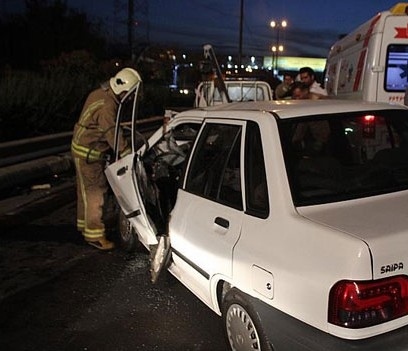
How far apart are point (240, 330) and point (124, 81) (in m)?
3.16

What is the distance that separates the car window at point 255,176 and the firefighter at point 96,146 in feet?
8.18

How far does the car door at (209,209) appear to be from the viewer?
3299 millimetres

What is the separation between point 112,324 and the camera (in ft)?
13.7

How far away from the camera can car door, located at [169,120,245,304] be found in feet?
10.8

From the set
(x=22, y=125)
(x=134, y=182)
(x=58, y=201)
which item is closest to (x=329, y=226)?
(x=134, y=182)

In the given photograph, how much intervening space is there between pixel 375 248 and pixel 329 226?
0.27 metres

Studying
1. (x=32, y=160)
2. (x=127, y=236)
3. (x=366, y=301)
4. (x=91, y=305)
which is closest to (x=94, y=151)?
(x=127, y=236)

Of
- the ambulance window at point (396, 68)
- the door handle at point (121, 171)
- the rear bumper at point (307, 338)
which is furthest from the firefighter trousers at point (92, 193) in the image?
the ambulance window at point (396, 68)

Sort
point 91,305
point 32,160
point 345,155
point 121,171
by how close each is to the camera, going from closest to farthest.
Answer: point 345,155, point 91,305, point 121,171, point 32,160

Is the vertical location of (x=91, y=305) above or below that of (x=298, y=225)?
below

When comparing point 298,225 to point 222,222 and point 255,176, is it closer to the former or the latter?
point 255,176

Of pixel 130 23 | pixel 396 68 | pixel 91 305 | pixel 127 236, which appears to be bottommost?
pixel 91 305

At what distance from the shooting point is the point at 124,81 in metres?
5.57

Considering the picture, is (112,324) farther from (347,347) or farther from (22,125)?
(22,125)
